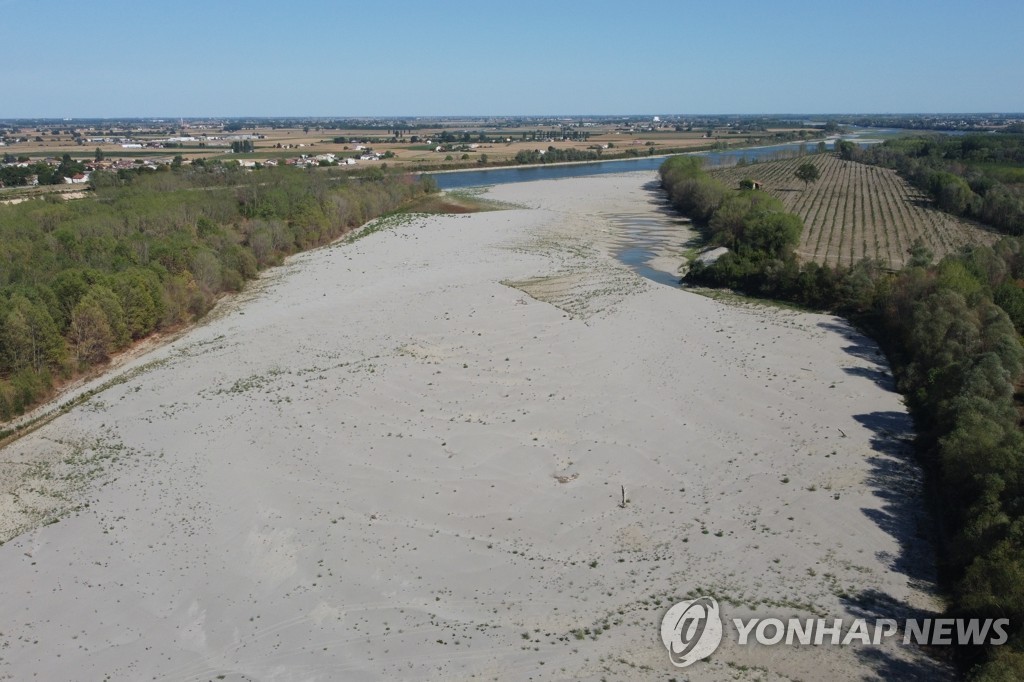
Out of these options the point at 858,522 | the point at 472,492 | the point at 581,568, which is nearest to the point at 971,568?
the point at 858,522

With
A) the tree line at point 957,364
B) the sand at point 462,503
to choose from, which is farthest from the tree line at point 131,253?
the tree line at point 957,364

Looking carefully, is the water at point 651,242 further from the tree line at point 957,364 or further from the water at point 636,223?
the tree line at point 957,364

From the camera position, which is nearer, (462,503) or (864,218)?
(462,503)

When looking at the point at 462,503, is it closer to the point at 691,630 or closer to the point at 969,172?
the point at 691,630

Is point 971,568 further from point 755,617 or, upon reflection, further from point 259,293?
point 259,293

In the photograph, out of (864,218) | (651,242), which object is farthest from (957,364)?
(864,218)

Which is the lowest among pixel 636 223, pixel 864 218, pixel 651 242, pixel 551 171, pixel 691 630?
pixel 691 630
